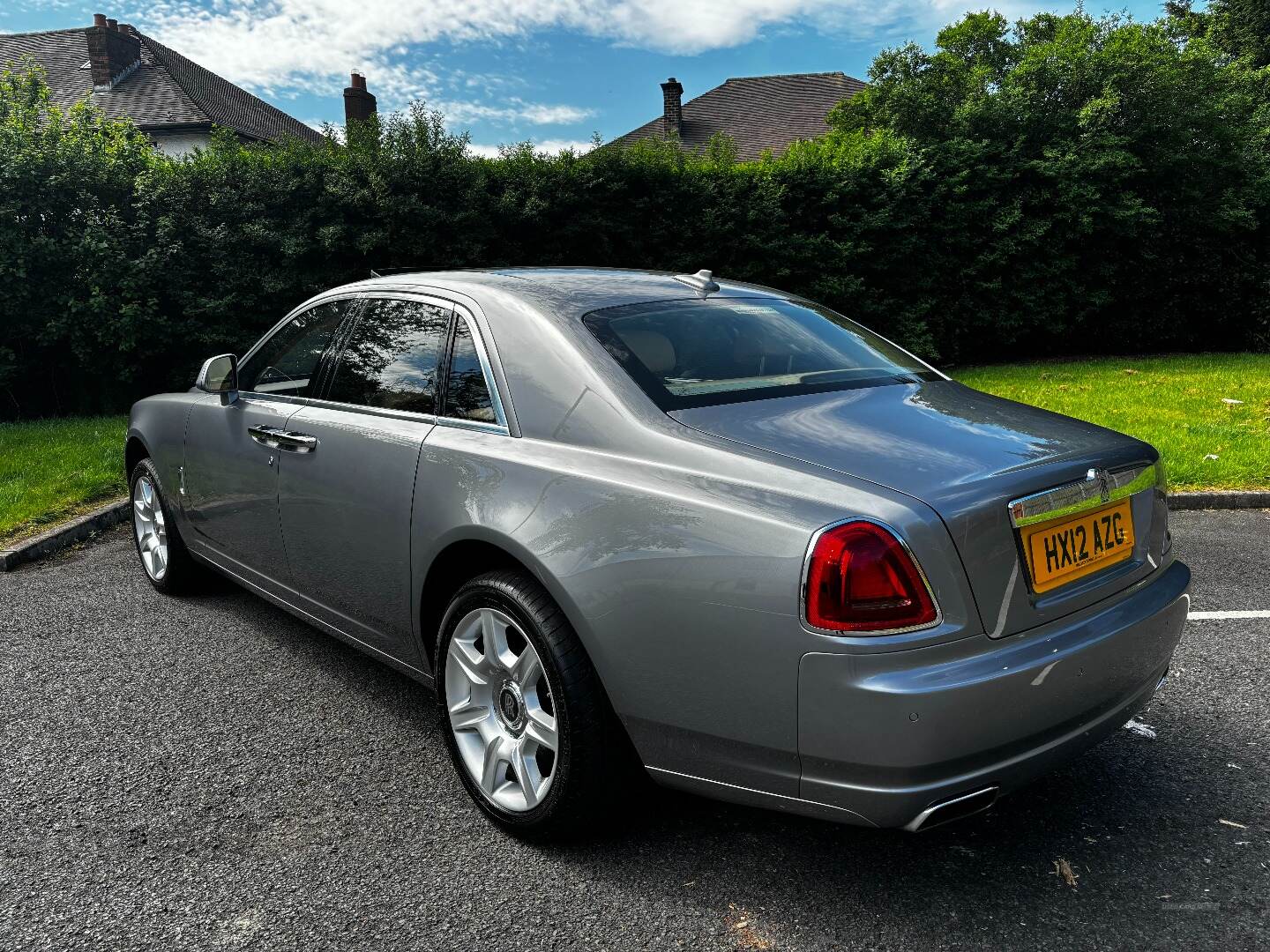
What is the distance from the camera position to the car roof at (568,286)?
3064 millimetres

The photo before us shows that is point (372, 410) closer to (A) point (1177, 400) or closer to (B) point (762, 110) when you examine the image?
(A) point (1177, 400)

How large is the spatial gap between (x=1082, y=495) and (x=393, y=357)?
7.22 feet

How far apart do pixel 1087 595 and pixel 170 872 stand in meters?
2.44

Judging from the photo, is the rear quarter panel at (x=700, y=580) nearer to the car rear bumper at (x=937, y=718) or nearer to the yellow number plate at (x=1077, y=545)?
the car rear bumper at (x=937, y=718)

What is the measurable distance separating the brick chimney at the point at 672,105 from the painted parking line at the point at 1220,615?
29.7 metres

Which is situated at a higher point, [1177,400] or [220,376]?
[220,376]

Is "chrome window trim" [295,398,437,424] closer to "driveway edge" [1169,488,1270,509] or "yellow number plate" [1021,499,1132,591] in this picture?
"yellow number plate" [1021,499,1132,591]

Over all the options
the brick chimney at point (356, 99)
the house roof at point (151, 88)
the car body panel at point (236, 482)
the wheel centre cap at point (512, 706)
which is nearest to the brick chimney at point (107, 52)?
the house roof at point (151, 88)

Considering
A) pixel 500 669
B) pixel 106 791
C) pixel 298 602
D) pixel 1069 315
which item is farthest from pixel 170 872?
pixel 1069 315

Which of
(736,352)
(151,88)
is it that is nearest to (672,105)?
(151,88)

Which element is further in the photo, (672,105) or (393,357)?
(672,105)

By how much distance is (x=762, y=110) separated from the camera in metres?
32.1

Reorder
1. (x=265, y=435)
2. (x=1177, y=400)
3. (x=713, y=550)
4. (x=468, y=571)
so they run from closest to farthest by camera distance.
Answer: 1. (x=713, y=550)
2. (x=468, y=571)
3. (x=265, y=435)
4. (x=1177, y=400)

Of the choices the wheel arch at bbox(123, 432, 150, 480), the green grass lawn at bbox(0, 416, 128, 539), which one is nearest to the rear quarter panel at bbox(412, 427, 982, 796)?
the wheel arch at bbox(123, 432, 150, 480)
